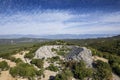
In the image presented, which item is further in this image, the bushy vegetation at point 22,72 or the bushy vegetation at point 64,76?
the bushy vegetation at point 22,72

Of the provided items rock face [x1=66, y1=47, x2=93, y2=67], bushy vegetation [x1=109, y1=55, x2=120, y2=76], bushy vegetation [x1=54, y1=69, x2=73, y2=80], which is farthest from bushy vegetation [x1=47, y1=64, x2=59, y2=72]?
bushy vegetation [x1=109, y1=55, x2=120, y2=76]

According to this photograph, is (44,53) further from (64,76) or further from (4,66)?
(64,76)

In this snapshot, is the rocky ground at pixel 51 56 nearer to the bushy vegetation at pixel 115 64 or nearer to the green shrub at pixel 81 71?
the bushy vegetation at pixel 115 64

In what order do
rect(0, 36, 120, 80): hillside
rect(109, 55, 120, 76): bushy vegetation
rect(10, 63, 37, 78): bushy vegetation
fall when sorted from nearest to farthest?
rect(10, 63, 37, 78): bushy vegetation → rect(0, 36, 120, 80): hillside → rect(109, 55, 120, 76): bushy vegetation

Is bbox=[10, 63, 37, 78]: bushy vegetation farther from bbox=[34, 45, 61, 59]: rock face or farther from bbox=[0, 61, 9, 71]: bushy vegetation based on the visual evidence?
bbox=[34, 45, 61, 59]: rock face

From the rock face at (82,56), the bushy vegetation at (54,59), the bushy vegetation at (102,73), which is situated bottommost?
the bushy vegetation at (102,73)

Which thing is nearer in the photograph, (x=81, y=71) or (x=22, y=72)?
(x=22, y=72)

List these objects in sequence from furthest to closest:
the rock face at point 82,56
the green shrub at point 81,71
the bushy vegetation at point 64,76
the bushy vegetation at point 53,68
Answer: the rock face at point 82,56, the bushy vegetation at point 53,68, the green shrub at point 81,71, the bushy vegetation at point 64,76

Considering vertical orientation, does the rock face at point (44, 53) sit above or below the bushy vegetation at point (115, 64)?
above

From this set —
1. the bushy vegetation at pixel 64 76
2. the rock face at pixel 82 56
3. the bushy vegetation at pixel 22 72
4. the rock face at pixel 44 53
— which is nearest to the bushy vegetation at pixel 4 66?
the bushy vegetation at pixel 22 72

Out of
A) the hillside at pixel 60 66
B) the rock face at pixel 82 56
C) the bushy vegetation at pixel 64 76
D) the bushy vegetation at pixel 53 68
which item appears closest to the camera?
the bushy vegetation at pixel 64 76

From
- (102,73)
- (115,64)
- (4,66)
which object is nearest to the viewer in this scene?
(4,66)

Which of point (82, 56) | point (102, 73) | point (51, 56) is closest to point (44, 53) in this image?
point (51, 56)

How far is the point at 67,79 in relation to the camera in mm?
32375
